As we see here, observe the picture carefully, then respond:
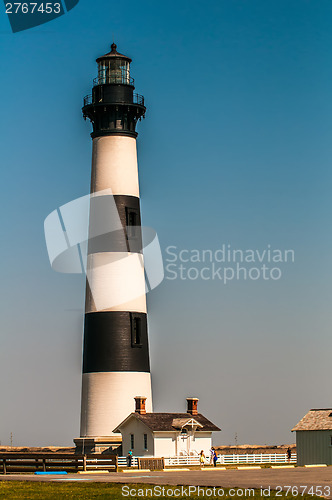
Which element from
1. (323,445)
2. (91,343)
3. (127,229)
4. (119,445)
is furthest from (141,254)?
(323,445)

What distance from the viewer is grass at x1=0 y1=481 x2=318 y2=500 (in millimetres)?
31522

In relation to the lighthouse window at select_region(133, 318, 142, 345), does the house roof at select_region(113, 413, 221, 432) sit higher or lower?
→ lower

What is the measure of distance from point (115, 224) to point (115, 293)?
4156mm

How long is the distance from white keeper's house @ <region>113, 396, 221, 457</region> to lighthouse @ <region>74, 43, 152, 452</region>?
2.34ft

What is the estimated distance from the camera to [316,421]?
60125 millimetres

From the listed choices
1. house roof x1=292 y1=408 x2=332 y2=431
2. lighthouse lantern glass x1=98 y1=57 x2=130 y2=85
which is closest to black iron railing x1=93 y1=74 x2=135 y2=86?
lighthouse lantern glass x1=98 y1=57 x2=130 y2=85

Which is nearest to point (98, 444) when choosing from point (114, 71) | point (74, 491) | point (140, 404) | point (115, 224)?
point (140, 404)

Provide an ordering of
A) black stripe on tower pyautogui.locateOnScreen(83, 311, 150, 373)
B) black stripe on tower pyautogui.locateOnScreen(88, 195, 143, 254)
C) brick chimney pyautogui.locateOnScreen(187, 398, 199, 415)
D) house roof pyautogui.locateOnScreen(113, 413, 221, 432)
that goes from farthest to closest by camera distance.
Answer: brick chimney pyautogui.locateOnScreen(187, 398, 199, 415)
black stripe on tower pyautogui.locateOnScreen(88, 195, 143, 254)
house roof pyautogui.locateOnScreen(113, 413, 221, 432)
black stripe on tower pyautogui.locateOnScreen(83, 311, 150, 373)

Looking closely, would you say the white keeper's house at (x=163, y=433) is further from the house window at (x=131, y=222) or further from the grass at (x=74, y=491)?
the grass at (x=74, y=491)

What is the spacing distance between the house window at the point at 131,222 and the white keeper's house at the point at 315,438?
52.1 ft

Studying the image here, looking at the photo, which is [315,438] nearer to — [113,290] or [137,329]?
[137,329]

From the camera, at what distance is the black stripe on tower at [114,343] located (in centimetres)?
5725

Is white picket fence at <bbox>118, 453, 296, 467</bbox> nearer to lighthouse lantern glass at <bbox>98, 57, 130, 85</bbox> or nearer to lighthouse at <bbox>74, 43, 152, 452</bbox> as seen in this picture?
lighthouse at <bbox>74, 43, 152, 452</bbox>

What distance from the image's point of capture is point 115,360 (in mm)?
57250
